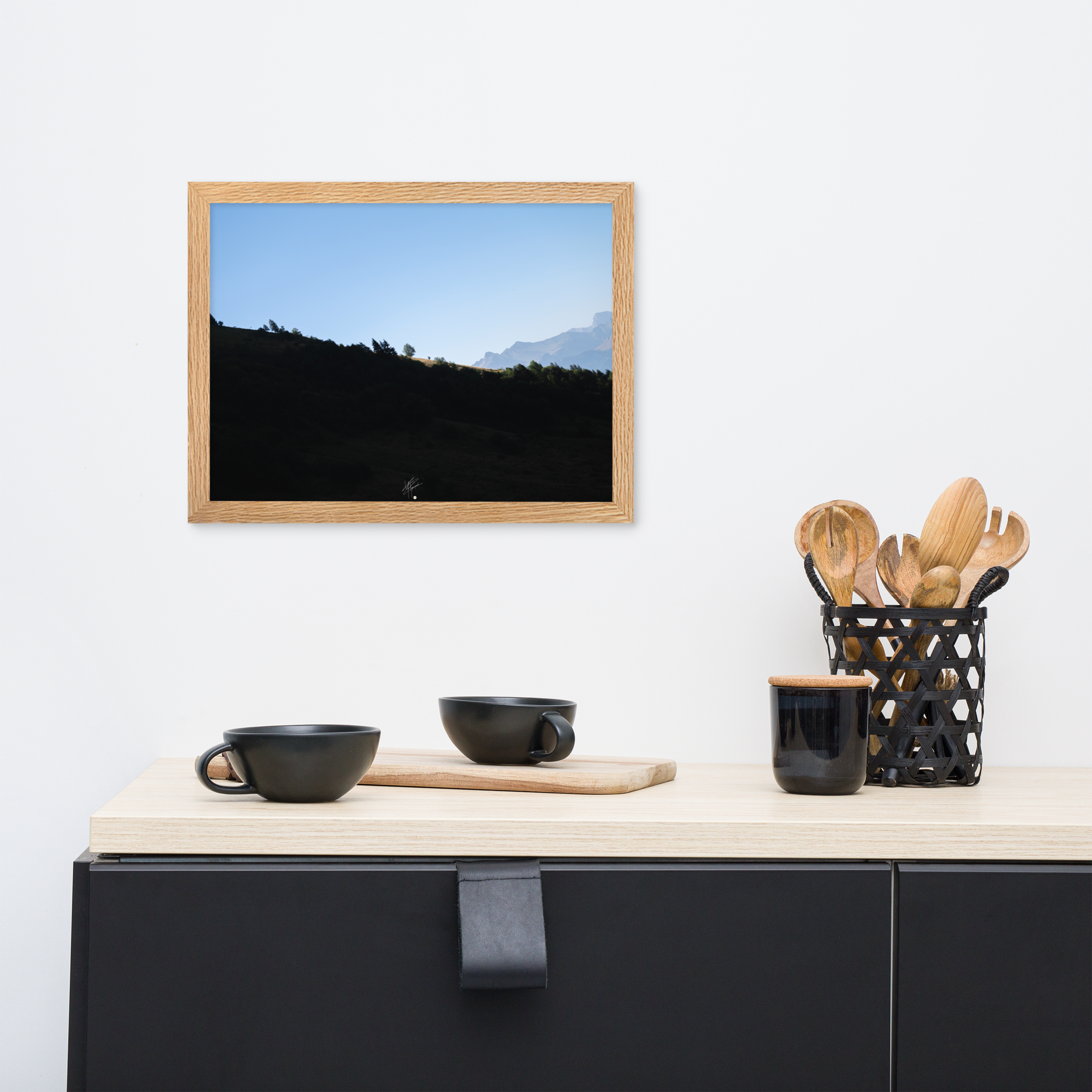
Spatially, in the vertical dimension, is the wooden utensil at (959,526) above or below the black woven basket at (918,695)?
above

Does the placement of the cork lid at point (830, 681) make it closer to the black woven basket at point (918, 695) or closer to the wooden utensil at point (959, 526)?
the black woven basket at point (918, 695)

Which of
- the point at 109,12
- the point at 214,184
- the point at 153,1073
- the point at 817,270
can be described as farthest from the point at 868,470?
the point at 109,12

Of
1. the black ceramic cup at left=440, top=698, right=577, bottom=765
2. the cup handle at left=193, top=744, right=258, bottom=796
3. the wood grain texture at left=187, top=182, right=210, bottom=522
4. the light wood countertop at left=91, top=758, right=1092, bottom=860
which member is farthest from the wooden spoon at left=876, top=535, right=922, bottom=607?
A: the wood grain texture at left=187, top=182, right=210, bottom=522

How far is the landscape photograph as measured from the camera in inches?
49.5

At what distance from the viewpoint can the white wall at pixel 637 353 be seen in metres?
1.25

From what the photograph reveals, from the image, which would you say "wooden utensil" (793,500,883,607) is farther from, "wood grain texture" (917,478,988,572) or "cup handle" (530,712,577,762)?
"cup handle" (530,712,577,762)

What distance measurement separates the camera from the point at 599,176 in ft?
4.19

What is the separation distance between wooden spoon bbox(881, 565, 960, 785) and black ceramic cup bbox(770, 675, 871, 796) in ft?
0.22

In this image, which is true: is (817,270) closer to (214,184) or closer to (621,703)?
(621,703)

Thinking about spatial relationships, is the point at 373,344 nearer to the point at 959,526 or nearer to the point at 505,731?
the point at 505,731

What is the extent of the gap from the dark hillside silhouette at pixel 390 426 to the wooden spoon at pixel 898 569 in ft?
1.13

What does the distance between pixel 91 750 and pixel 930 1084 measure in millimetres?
987

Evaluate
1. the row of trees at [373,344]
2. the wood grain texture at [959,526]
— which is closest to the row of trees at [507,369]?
the row of trees at [373,344]

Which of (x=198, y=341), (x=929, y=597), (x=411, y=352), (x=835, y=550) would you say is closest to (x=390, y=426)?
(x=411, y=352)
